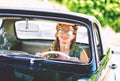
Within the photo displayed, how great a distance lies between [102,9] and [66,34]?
1191cm

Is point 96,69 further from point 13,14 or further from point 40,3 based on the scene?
point 40,3

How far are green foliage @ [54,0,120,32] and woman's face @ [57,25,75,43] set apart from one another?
11515mm

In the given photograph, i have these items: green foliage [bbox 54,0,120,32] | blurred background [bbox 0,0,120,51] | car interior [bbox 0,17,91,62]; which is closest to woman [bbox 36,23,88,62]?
car interior [bbox 0,17,91,62]

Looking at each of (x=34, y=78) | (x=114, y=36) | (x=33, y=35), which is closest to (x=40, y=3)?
(x=114, y=36)

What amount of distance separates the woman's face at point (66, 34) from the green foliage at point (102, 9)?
1151cm

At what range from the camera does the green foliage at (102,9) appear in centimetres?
1644

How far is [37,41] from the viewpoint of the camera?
267 inches

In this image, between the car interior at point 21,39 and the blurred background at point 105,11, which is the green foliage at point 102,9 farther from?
the car interior at point 21,39

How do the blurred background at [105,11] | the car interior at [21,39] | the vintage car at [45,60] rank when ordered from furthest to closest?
the blurred background at [105,11] < the car interior at [21,39] < the vintage car at [45,60]

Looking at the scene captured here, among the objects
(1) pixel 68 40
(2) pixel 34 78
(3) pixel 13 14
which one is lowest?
(2) pixel 34 78

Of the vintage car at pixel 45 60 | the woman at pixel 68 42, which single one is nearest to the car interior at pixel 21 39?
the vintage car at pixel 45 60

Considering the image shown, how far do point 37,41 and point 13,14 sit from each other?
2.01 meters

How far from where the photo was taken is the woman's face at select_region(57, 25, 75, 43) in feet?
15.8

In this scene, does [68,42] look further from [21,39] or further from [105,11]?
[105,11]
